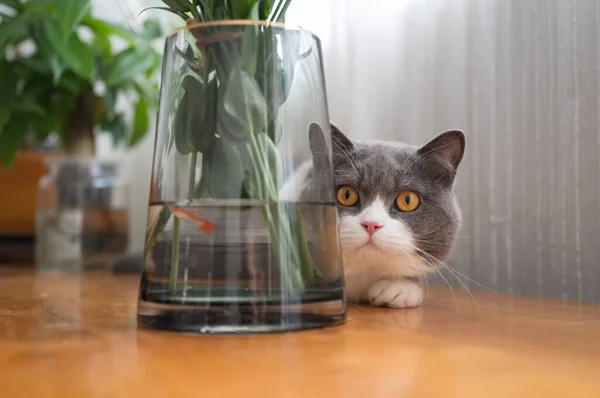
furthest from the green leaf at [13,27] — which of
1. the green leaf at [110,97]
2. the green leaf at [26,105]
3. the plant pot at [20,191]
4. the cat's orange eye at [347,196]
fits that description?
the cat's orange eye at [347,196]

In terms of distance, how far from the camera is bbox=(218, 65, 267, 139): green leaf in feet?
1.73

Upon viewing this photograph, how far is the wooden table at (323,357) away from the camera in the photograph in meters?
0.37

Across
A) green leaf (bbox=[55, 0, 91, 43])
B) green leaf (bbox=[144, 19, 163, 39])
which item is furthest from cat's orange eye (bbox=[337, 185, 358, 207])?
green leaf (bbox=[144, 19, 163, 39])

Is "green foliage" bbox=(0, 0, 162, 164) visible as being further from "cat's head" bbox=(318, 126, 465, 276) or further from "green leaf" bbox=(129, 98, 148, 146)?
"cat's head" bbox=(318, 126, 465, 276)

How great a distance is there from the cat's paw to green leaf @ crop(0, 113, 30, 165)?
3.10 ft

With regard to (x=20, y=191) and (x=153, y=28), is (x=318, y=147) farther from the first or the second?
(x=20, y=191)

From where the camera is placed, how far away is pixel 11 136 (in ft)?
4.45

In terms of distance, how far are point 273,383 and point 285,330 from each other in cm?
15

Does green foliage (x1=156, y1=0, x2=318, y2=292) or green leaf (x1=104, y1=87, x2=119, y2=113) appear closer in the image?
green foliage (x1=156, y1=0, x2=318, y2=292)

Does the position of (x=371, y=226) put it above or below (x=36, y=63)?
below

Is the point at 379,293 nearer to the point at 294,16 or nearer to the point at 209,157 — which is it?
the point at 209,157

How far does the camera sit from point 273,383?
1.26ft

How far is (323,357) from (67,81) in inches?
43.1

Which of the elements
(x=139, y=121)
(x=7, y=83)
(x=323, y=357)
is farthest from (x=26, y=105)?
(x=323, y=357)
